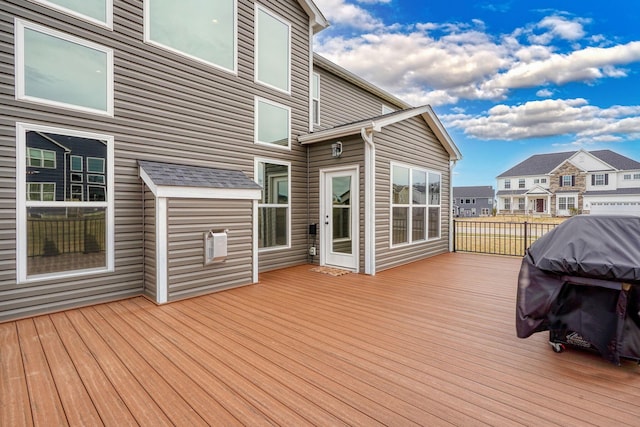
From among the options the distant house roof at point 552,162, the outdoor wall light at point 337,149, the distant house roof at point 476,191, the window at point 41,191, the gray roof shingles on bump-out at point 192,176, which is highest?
the distant house roof at point 552,162

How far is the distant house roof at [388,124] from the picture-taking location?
5453mm

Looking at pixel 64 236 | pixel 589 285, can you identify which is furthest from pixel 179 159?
pixel 589 285

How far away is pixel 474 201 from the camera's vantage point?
136 feet

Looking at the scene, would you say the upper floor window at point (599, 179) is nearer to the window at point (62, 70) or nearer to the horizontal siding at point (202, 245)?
the horizontal siding at point (202, 245)

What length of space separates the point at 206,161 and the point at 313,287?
286cm

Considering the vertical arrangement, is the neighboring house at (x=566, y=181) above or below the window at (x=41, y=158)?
above

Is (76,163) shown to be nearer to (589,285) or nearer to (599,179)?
(589,285)

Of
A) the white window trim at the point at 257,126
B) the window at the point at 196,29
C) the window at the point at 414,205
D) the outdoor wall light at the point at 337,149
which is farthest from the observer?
the window at the point at 414,205

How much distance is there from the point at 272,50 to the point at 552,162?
35688 millimetres

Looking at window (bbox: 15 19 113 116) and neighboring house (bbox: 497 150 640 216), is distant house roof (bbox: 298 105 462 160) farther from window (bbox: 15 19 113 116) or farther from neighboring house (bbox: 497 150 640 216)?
neighboring house (bbox: 497 150 640 216)

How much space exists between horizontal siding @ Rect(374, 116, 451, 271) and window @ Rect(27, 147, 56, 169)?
196 inches

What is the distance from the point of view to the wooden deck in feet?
5.86

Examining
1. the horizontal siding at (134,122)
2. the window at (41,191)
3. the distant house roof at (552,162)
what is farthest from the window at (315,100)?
the distant house roof at (552,162)

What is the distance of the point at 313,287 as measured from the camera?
4.78m
